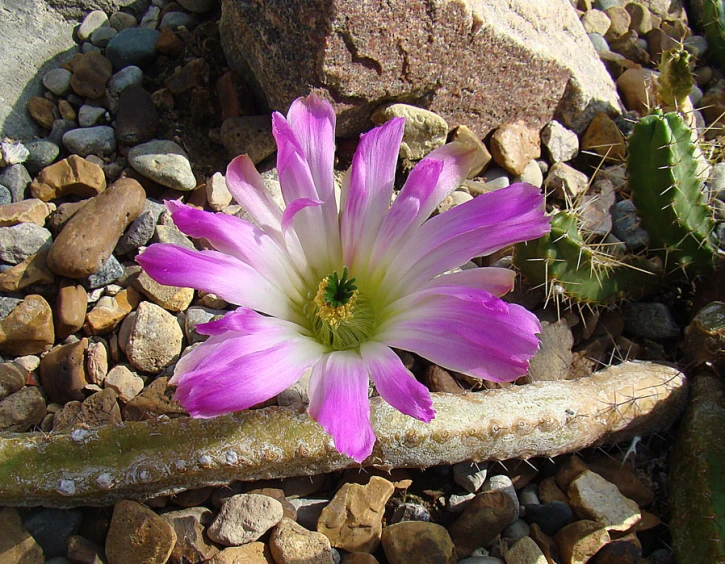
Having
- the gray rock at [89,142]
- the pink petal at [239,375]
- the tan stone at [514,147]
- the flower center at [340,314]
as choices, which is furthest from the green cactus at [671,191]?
the gray rock at [89,142]

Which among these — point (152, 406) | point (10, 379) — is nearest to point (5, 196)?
point (10, 379)

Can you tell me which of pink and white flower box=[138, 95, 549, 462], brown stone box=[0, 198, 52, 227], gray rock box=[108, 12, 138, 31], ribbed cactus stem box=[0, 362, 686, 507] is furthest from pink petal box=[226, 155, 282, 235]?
gray rock box=[108, 12, 138, 31]

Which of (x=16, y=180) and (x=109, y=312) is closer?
(x=109, y=312)

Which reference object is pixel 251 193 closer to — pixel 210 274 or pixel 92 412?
pixel 210 274

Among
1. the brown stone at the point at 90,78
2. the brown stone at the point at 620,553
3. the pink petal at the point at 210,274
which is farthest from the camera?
the brown stone at the point at 90,78

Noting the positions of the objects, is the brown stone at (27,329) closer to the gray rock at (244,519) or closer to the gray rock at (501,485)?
the gray rock at (244,519)

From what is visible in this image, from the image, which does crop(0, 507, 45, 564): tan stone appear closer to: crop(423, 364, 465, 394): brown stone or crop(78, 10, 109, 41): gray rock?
crop(423, 364, 465, 394): brown stone
